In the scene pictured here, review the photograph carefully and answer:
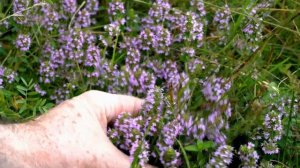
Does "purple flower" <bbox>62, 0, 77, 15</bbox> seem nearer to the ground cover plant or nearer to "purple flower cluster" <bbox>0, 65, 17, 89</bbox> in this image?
the ground cover plant

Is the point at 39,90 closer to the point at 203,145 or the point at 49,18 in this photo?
the point at 49,18

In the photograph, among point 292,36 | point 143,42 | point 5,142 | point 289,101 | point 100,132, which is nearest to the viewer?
point 5,142

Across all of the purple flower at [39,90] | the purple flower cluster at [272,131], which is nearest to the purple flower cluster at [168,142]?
the purple flower cluster at [272,131]

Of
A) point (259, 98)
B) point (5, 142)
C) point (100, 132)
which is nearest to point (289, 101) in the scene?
point (259, 98)

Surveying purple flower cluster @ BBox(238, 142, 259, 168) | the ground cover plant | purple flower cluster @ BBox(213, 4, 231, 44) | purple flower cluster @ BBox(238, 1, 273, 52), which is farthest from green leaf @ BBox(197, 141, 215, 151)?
purple flower cluster @ BBox(213, 4, 231, 44)

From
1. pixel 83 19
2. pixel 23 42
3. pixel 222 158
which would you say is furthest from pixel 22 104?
pixel 222 158

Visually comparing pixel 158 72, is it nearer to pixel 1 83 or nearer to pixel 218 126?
pixel 218 126

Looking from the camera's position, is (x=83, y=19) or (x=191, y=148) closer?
(x=191, y=148)
